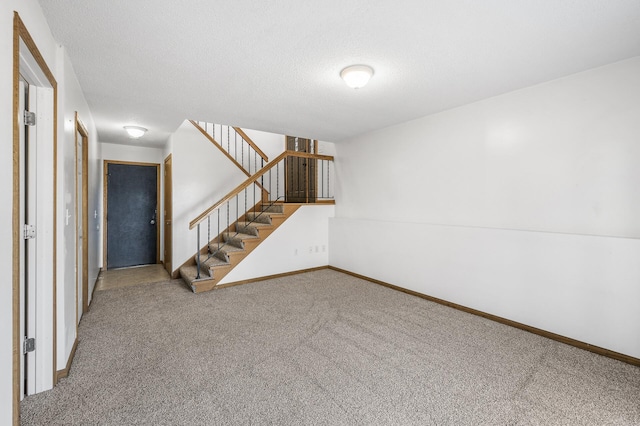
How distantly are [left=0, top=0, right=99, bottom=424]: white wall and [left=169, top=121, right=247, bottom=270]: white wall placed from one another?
209 cm

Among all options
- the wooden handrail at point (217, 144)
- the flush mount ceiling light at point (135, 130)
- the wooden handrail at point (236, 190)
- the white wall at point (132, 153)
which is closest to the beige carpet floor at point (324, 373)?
the wooden handrail at point (236, 190)

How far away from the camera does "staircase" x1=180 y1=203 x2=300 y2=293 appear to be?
172 inches

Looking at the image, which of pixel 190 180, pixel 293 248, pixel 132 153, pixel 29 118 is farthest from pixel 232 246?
pixel 29 118

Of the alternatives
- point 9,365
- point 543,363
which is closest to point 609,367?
point 543,363

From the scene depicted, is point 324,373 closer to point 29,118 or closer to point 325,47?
point 325,47

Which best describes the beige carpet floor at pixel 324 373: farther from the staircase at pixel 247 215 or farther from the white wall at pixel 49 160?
the staircase at pixel 247 215

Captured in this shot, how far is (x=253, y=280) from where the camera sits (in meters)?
4.73

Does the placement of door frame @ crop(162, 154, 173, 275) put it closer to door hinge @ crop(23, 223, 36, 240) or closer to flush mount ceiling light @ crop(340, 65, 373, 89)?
door hinge @ crop(23, 223, 36, 240)

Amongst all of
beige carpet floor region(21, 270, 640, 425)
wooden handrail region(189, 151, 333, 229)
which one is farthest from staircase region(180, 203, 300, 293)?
beige carpet floor region(21, 270, 640, 425)

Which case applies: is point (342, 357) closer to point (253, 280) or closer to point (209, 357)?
point (209, 357)

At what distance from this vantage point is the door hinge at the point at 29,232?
6.03ft

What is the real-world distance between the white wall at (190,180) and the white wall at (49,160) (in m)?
2.09

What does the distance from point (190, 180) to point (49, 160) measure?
10.5 ft

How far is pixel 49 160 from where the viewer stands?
1.96 meters
